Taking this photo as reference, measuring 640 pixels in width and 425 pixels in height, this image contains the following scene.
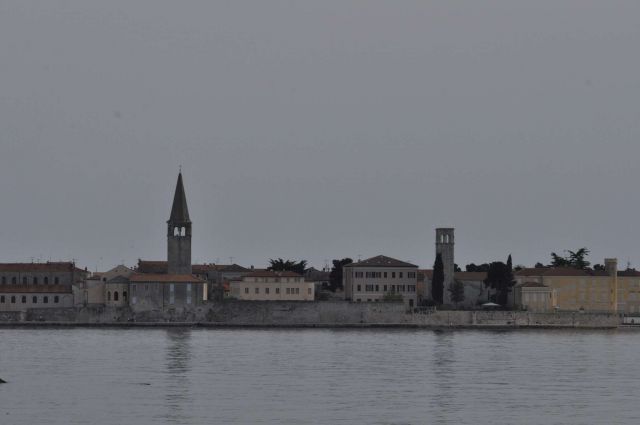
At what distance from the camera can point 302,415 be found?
37500 millimetres

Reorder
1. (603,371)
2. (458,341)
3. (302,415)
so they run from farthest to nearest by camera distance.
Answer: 1. (458,341)
2. (603,371)
3. (302,415)

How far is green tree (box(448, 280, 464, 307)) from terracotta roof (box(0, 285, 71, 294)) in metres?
25.2

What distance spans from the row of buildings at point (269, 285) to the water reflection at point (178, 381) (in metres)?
20.8

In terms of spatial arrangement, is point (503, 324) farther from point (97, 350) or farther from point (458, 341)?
point (97, 350)

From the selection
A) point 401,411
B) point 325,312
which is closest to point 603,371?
point 401,411

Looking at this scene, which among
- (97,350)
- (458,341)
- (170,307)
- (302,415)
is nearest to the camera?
(302,415)

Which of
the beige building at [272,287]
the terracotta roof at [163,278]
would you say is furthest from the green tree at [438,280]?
the terracotta roof at [163,278]

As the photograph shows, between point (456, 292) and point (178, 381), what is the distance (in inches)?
2194

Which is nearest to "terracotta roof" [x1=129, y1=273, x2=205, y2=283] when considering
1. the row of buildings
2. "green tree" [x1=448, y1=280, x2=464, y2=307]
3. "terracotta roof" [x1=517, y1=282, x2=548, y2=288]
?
the row of buildings

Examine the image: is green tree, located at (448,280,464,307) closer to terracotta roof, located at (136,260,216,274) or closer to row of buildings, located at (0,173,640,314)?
row of buildings, located at (0,173,640,314)

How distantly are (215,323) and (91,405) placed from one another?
55.5 m

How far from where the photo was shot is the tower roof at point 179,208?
321 ft

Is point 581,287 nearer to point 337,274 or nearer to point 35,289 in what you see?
point 337,274

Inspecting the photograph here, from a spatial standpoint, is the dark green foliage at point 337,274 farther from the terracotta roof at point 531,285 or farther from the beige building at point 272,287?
the terracotta roof at point 531,285
